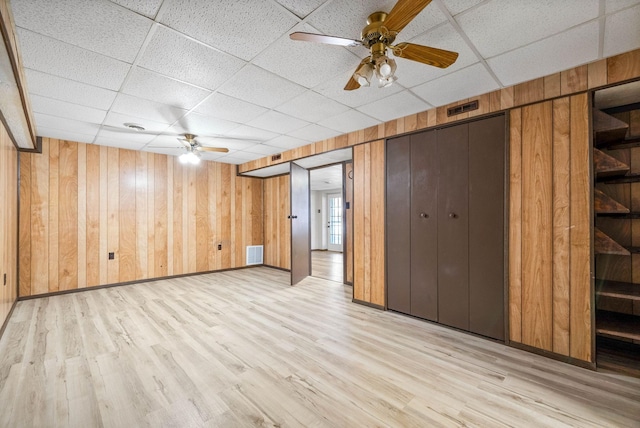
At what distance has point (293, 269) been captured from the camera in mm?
5156

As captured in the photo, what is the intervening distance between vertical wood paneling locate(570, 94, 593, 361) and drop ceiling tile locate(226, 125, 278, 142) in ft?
11.7

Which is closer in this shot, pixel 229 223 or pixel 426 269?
pixel 426 269

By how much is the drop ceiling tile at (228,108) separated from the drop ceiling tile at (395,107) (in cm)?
131

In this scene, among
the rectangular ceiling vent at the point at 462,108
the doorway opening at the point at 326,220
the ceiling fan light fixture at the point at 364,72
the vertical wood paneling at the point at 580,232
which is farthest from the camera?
the doorway opening at the point at 326,220

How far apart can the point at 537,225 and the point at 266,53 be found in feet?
9.52

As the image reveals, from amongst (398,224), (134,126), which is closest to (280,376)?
(398,224)

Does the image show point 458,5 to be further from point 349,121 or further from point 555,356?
point 555,356

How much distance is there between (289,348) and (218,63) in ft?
8.85

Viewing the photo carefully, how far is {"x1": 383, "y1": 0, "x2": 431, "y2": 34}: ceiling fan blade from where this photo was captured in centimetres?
141

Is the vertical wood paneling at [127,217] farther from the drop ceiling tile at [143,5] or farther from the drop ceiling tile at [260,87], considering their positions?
the drop ceiling tile at [143,5]

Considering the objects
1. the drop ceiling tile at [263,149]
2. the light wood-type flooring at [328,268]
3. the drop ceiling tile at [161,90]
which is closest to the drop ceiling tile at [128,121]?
the drop ceiling tile at [161,90]

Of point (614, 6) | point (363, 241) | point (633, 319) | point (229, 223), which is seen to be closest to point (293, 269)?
point (363, 241)

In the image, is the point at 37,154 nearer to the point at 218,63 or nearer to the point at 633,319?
the point at 218,63

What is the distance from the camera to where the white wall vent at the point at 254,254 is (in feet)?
23.0
